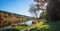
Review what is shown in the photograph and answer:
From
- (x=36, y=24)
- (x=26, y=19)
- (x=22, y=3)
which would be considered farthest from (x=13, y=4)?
(x=36, y=24)

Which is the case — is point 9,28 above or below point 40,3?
below

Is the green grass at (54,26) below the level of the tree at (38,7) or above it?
below

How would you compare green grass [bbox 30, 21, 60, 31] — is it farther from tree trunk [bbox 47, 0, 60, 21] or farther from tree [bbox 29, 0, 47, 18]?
tree [bbox 29, 0, 47, 18]

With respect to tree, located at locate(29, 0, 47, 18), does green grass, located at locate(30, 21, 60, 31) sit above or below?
below

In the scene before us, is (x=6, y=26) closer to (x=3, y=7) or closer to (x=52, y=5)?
(x=3, y=7)

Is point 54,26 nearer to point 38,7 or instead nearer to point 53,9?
point 53,9

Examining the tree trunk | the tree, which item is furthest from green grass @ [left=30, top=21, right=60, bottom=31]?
the tree

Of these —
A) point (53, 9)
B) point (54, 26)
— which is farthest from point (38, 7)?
point (54, 26)

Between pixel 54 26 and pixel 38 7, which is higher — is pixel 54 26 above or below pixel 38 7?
below

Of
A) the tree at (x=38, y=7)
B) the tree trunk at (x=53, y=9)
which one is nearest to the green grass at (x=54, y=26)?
the tree trunk at (x=53, y=9)

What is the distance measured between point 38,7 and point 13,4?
438mm

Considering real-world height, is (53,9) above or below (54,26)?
above

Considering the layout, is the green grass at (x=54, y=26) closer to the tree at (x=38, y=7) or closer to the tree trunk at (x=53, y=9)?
the tree trunk at (x=53, y=9)

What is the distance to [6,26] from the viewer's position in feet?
8.57
